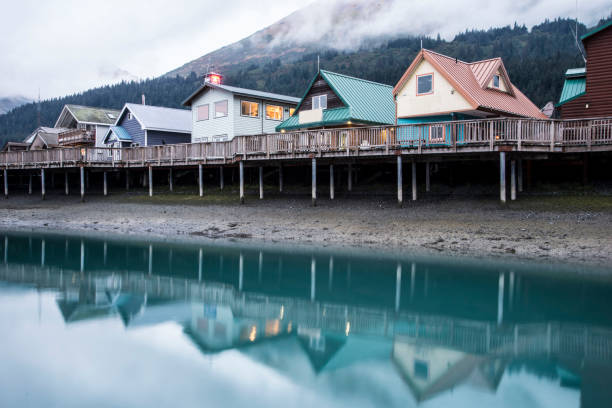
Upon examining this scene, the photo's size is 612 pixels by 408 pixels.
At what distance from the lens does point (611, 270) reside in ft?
56.0

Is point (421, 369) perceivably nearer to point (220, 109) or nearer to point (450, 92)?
point (450, 92)

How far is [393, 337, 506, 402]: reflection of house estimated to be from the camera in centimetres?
975

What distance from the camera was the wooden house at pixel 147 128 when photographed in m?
47.1

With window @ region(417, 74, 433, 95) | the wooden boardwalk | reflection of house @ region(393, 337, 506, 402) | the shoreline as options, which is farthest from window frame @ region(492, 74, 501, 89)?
reflection of house @ region(393, 337, 506, 402)

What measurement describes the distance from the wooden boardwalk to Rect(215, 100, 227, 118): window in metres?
5.90

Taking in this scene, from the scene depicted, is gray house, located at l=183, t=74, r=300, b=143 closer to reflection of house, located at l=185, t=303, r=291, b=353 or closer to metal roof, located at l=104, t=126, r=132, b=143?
metal roof, located at l=104, t=126, r=132, b=143

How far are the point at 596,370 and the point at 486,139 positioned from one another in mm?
16013

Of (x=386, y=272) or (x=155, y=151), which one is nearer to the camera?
(x=386, y=272)

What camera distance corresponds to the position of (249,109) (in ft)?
139

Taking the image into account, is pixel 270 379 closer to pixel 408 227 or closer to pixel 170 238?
pixel 408 227

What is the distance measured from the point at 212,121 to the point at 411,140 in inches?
Result: 842

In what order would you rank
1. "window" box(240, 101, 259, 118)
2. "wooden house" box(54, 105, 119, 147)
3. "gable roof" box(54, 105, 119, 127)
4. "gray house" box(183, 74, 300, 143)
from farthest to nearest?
"gable roof" box(54, 105, 119, 127) → "wooden house" box(54, 105, 119, 147) → "window" box(240, 101, 259, 118) → "gray house" box(183, 74, 300, 143)

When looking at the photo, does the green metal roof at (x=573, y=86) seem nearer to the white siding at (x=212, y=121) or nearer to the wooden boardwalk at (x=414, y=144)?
the wooden boardwalk at (x=414, y=144)

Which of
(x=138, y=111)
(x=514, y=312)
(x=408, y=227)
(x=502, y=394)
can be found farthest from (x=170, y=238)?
(x=138, y=111)
